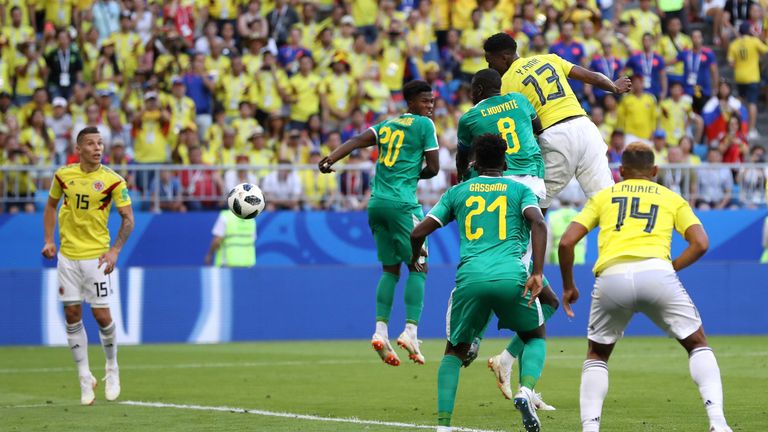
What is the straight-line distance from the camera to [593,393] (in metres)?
8.48

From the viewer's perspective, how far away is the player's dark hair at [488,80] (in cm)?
1102

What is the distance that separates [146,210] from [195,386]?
8.10m

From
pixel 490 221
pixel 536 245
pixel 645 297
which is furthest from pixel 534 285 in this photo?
pixel 645 297

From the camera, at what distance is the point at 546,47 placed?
25.6 meters

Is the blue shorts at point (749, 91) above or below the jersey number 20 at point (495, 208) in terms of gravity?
above

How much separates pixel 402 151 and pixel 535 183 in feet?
6.49

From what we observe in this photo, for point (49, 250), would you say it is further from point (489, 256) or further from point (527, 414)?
point (527, 414)

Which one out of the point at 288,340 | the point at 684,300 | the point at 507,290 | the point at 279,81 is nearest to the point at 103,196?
the point at 507,290

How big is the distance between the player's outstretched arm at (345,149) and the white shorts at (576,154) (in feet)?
5.67

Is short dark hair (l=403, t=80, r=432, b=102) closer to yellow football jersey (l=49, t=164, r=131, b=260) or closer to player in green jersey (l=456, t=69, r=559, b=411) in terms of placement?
player in green jersey (l=456, t=69, r=559, b=411)

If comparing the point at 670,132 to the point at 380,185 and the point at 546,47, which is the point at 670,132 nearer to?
the point at 546,47

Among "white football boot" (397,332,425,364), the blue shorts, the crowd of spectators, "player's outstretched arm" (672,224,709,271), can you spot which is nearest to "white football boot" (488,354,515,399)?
"white football boot" (397,332,425,364)

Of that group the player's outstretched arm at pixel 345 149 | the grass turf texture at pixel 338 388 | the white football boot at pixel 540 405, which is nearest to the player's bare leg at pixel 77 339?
the grass turf texture at pixel 338 388

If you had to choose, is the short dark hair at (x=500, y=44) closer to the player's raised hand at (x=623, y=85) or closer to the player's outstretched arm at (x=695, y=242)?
the player's raised hand at (x=623, y=85)
